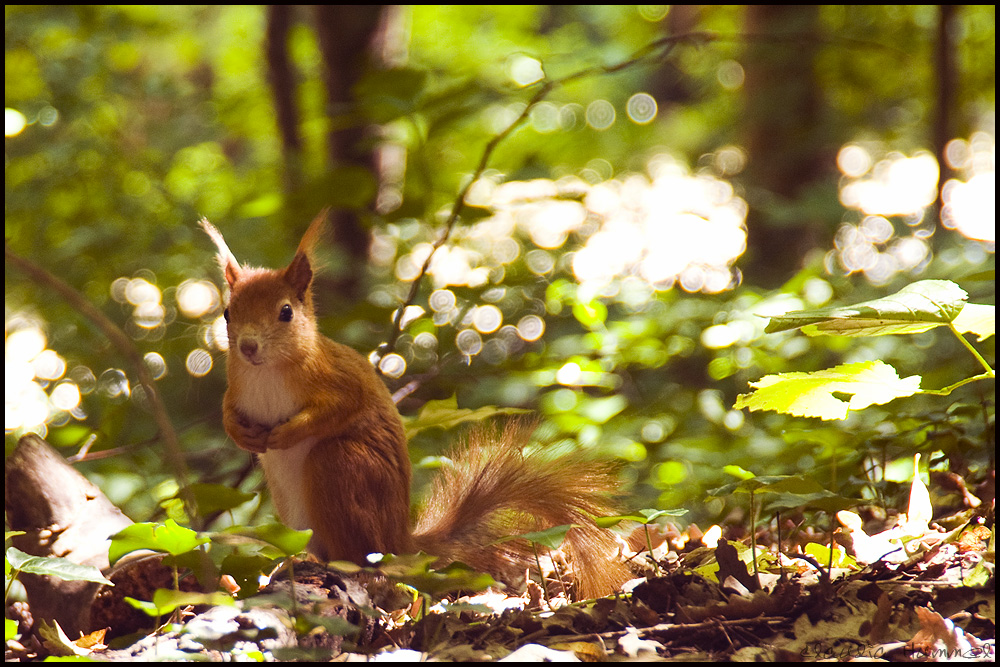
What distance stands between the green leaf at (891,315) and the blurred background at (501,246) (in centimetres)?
37

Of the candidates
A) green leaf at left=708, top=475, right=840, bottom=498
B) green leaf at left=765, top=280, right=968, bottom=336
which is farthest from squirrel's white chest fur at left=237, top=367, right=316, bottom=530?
green leaf at left=765, top=280, right=968, bottom=336

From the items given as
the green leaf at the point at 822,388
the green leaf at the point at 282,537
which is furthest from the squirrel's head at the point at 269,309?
the green leaf at the point at 822,388

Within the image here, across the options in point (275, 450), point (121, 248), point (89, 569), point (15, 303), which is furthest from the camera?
point (15, 303)

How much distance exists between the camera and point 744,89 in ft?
14.4

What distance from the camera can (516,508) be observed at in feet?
4.76

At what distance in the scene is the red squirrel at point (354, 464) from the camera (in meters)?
1.38

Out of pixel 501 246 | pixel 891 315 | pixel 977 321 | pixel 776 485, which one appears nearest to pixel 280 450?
pixel 776 485

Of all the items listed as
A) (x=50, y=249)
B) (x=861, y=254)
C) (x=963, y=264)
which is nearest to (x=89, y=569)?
(x=963, y=264)

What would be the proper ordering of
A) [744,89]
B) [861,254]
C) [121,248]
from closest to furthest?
[121,248]
[744,89]
[861,254]

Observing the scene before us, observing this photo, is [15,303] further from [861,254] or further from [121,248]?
[861,254]

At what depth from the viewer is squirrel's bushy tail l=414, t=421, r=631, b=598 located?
138 centimetres

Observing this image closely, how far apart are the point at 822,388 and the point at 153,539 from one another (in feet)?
3.08

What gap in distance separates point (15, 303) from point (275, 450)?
2.96m

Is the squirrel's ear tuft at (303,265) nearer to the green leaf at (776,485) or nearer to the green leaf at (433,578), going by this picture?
the green leaf at (433,578)
